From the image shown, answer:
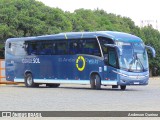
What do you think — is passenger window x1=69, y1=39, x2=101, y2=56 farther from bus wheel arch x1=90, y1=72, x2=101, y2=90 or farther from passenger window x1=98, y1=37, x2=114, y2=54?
bus wheel arch x1=90, y1=72, x2=101, y2=90

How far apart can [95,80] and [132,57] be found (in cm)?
Answer: 269

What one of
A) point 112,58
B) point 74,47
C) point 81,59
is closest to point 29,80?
point 74,47

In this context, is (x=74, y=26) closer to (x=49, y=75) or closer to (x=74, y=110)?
(x=49, y=75)

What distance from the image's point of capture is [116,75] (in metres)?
28.1

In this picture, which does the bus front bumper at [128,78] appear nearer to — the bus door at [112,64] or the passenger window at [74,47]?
the bus door at [112,64]

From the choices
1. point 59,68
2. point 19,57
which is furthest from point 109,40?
point 19,57

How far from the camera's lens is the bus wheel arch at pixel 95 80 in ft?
95.8

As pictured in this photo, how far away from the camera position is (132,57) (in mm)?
28516

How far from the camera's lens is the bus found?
28250 millimetres

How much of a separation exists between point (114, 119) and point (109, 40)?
49.3 ft

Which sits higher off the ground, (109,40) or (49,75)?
(109,40)

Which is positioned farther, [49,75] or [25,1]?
[25,1]

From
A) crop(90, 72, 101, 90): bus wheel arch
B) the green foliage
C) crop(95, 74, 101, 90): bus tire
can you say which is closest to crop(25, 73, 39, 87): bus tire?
crop(90, 72, 101, 90): bus wheel arch

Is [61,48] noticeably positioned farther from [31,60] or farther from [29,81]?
[29,81]
